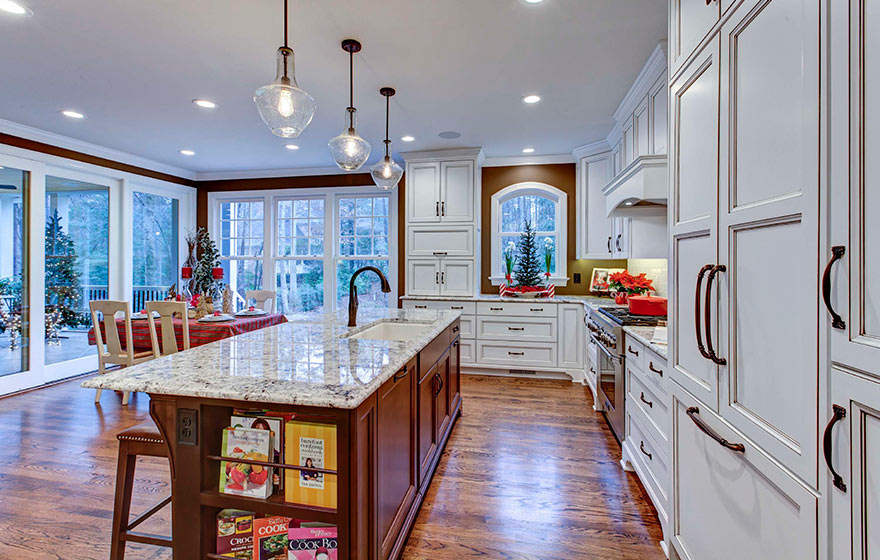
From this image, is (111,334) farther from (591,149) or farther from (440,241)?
(591,149)

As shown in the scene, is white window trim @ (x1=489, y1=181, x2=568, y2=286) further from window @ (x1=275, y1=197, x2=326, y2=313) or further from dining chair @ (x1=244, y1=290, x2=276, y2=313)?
dining chair @ (x1=244, y1=290, x2=276, y2=313)

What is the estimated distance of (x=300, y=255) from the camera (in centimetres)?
618

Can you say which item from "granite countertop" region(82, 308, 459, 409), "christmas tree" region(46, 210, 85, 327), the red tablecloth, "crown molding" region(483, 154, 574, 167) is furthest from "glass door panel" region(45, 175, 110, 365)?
"crown molding" region(483, 154, 574, 167)

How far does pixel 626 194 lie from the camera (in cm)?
262

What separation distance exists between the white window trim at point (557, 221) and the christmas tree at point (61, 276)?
193 inches

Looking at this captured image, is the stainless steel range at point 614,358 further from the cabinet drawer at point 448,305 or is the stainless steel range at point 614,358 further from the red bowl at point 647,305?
the cabinet drawer at point 448,305

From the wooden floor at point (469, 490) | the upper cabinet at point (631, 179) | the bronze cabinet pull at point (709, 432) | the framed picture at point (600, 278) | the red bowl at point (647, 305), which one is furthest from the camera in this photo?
the framed picture at point (600, 278)

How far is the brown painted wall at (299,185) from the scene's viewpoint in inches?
229

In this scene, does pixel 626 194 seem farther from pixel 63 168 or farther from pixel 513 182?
pixel 63 168

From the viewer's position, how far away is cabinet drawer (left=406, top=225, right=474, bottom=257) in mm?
5012

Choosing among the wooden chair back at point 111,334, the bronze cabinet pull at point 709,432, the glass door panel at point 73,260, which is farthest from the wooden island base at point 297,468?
the glass door panel at point 73,260

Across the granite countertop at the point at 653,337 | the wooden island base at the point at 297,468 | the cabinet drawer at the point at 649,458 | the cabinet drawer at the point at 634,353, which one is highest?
the granite countertop at the point at 653,337

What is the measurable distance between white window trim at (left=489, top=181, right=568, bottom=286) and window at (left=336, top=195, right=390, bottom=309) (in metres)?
1.52

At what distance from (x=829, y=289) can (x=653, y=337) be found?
57.9 inches
